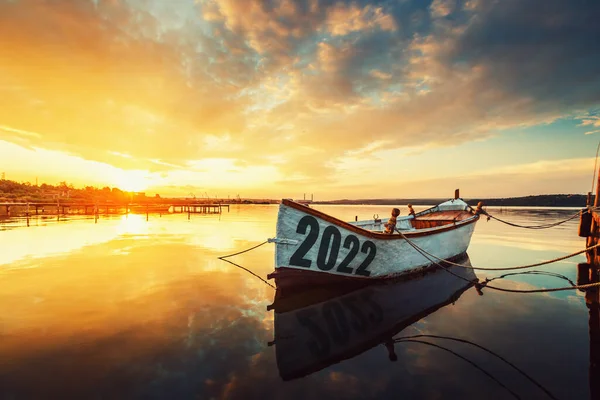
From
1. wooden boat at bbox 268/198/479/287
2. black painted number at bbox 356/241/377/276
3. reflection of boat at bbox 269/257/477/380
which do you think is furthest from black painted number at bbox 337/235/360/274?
reflection of boat at bbox 269/257/477/380

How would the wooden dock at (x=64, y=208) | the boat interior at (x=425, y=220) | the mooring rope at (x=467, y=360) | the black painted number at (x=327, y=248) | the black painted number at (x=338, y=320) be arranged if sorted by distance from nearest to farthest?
the mooring rope at (x=467, y=360)
the black painted number at (x=338, y=320)
the black painted number at (x=327, y=248)
the boat interior at (x=425, y=220)
the wooden dock at (x=64, y=208)

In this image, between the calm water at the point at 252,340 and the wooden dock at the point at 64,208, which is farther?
the wooden dock at the point at 64,208

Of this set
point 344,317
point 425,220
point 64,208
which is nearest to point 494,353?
point 344,317

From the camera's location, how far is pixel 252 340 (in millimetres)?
5527

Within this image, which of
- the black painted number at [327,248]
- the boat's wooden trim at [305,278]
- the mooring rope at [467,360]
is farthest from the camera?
the boat's wooden trim at [305,278]

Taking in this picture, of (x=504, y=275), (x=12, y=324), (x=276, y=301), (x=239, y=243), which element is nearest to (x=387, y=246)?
(x=276, y=301)

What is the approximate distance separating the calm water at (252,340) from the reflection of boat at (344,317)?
4 cm

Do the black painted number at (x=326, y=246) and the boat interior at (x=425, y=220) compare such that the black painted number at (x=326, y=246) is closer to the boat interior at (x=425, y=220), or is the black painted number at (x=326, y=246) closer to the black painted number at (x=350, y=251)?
the black painted number at (x=350, y=251)

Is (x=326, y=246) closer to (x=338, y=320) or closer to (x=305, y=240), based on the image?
(x=305, y=240)

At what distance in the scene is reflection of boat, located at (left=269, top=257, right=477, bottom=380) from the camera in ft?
16.6

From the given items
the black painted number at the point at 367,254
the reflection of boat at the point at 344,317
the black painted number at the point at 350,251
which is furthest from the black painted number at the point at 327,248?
the reflection of boat at the point at 344,317

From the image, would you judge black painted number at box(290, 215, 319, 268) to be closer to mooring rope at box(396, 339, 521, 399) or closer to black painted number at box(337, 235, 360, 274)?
black painted number at box(337, 235, 360, 274)

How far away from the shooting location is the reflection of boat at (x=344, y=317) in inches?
199

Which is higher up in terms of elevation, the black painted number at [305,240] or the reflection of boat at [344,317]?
the black painted number at [305,240]
